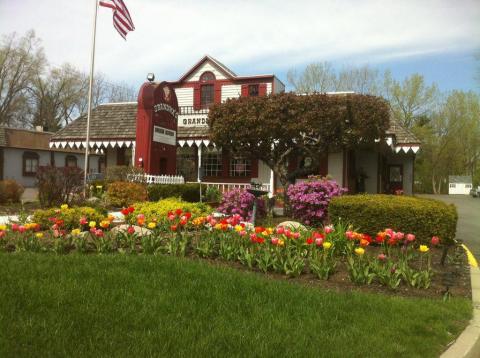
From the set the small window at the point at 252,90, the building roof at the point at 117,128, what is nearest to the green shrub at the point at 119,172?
the building roof at the point at 117,128

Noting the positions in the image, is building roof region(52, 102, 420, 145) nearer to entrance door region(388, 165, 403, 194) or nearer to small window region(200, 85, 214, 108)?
small window region(200, 85, 214, 108)

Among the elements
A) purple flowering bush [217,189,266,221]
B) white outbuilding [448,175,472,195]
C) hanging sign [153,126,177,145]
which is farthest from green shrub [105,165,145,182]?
white outbuilding [448,175,472,195]

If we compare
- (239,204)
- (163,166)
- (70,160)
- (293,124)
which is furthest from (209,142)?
(70,160)

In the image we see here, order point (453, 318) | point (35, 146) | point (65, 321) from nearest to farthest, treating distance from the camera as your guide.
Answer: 1. point (65, 321)
2. point (453, 318)
3. point (35, 146)

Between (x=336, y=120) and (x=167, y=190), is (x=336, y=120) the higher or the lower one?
the higher one

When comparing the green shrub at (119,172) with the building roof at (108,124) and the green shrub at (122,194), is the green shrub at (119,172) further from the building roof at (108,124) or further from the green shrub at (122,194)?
the building roof at (108,124)

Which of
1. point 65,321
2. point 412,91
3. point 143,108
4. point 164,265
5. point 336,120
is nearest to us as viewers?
point 65,321

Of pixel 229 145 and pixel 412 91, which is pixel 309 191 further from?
pixel 412 91

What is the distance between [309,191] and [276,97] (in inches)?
119

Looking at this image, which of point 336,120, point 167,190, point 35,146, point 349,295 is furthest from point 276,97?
point 35,146

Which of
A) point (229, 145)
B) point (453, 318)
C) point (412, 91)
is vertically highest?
point (412, 91)

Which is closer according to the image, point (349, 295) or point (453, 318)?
point (453, 318)

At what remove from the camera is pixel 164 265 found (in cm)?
530

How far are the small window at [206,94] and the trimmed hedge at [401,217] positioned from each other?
14.7 metres
